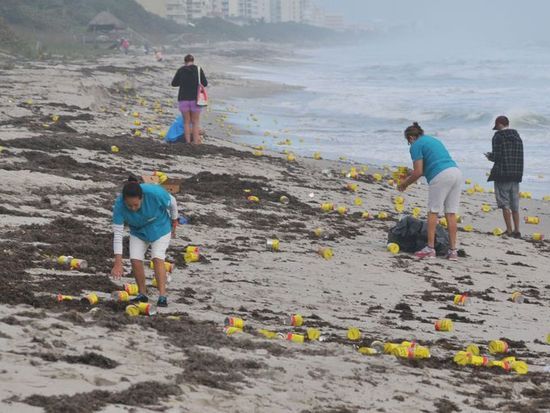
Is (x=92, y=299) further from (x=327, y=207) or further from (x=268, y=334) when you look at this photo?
(x=327, y=207)

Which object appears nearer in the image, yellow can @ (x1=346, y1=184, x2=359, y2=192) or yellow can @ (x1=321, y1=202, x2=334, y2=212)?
yellow can @ (x1=321, y1=202, x2=334, y2=212)

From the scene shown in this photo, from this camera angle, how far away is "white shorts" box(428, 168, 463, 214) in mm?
11320

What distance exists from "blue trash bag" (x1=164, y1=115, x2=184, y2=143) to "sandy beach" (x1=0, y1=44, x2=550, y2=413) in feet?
2.20

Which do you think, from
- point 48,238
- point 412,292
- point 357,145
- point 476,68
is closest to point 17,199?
point 48,238

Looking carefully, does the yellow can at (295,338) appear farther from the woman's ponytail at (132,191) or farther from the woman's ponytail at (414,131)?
the woman's ponytail at (414,131)

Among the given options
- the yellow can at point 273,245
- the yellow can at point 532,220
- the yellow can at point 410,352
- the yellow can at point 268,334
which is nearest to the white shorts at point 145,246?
the yellow can at point 268,334

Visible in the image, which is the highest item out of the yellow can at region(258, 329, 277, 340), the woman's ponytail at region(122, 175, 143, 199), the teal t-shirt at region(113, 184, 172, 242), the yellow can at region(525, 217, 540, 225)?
the woman's ponytail at region(122, 175, 143, 199)

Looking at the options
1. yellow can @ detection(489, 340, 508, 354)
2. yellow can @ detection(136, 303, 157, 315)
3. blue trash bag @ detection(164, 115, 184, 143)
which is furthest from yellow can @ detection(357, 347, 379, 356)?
blue trash bag @ detection(164, 115, 184, 143)

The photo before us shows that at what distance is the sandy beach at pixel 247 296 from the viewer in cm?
551

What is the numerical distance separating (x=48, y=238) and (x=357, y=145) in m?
16.4

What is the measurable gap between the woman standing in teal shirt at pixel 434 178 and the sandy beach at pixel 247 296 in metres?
0.30

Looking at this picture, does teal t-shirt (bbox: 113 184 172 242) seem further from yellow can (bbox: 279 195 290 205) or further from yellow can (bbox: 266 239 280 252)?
yellow can (bbox: 279 195 290 205)

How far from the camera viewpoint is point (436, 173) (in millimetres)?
11336

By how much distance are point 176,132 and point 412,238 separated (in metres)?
7.79
